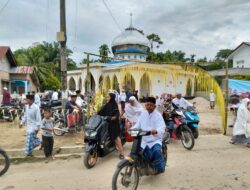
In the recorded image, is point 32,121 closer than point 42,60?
Yes

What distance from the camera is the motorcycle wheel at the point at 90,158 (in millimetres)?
5498

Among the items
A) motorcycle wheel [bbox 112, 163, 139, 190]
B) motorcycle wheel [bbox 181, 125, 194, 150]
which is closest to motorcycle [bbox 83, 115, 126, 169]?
motorcycle wheel [bbox 112, 163, 139, 190]

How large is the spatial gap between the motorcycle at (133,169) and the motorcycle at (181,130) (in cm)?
288

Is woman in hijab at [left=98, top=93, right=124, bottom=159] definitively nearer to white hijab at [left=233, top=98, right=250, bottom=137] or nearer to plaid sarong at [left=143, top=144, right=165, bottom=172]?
plaid sarong at [left=143, top=144, right=165, bottom=172]

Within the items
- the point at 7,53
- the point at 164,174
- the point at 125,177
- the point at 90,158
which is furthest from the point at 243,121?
the point at 7,53

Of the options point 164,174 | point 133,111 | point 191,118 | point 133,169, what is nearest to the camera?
point 133,169

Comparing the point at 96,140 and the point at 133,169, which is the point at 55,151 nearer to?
the point at 96,140

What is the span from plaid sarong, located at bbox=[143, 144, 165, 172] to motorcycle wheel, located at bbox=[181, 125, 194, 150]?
2824mm

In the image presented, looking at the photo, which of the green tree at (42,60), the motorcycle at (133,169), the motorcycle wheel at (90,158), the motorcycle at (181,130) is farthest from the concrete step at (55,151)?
the green tree at (42,60)

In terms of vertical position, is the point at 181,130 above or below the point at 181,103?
below

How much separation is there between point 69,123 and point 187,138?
395 cm

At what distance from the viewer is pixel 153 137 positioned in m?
4.59

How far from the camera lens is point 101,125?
19.7ft

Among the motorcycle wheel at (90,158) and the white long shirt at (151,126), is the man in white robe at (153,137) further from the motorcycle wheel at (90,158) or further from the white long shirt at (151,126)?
the motorcycle wheel at (90,158)
